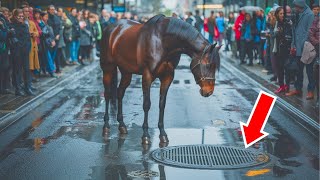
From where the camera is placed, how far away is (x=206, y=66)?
9953 mm

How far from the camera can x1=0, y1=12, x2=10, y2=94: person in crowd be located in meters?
15.8

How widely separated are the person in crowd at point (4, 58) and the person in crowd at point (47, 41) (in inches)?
119

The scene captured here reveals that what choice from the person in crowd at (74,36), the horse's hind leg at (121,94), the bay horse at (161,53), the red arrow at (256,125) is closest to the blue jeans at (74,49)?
the person in crowd at (74,36)

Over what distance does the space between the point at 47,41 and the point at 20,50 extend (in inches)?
151

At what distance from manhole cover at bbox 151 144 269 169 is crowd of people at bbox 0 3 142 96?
3.84 metres

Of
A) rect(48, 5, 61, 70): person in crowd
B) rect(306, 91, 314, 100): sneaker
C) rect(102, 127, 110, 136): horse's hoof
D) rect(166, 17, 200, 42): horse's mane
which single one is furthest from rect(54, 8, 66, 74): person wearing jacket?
rect(166, 17, 200, 42): horse's mane

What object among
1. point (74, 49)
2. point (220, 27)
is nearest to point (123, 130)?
point (74, 49)

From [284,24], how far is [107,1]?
76.7 feet

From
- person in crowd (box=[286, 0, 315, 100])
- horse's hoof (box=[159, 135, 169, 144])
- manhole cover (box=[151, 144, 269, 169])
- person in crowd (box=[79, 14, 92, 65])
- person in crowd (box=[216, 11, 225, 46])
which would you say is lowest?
person in crowd (box=[216, 11, 225, 46])

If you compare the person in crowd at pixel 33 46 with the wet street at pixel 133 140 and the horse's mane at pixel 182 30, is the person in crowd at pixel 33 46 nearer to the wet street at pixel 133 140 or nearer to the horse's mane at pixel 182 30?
the wet street at pixel 133 140

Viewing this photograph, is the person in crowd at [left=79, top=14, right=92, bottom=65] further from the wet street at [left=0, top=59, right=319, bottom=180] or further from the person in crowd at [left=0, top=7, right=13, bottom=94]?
the wet street at [left=0, top=59, right=319, bottom=180]

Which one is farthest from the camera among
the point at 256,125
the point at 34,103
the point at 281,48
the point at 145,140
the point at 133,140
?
the point at 281,48

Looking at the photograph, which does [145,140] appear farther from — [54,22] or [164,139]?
[54,22]

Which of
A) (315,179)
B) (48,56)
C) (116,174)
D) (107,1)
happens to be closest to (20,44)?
(48,56)
